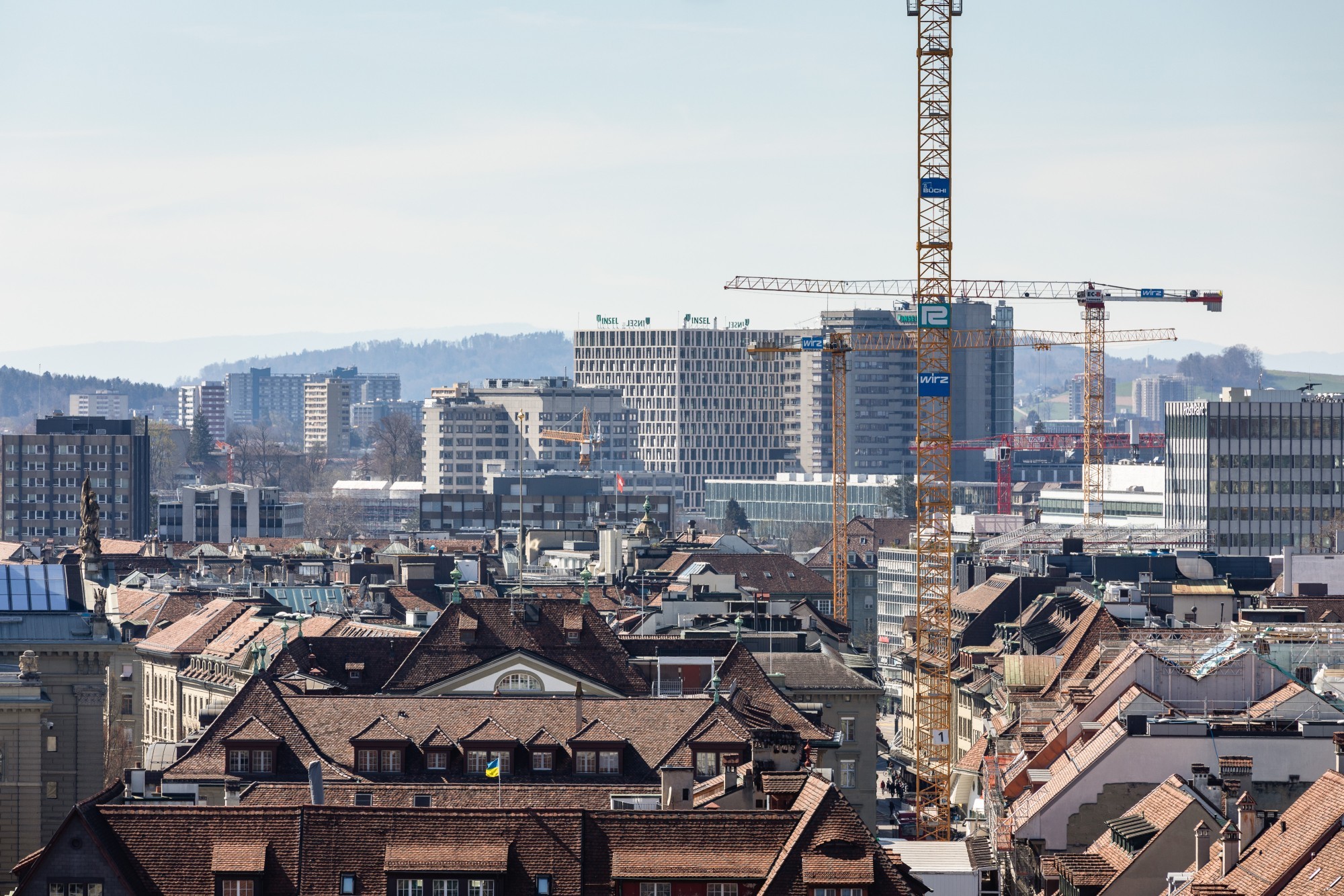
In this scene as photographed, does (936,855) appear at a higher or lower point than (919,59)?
lower

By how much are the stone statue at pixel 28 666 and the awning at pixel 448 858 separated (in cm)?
4143

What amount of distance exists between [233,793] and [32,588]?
146 feet

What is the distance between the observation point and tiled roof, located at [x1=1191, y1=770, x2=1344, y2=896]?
55688 mm

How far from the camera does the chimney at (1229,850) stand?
5938cm

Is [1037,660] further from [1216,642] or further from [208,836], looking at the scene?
[208,836]

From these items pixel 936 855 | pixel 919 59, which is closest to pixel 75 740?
pixel 936 855

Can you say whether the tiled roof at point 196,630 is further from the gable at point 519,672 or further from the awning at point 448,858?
the awning at point 448,858

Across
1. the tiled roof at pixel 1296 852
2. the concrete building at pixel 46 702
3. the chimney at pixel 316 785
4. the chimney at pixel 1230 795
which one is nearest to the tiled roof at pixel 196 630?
the concrete building at pixel 46 702

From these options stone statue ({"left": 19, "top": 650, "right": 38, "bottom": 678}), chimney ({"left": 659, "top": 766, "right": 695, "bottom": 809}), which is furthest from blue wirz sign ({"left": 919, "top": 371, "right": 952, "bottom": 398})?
chimney ({"left": 659, "top": 766, "right": 695, "bottom": 809})

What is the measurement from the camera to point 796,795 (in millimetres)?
62719

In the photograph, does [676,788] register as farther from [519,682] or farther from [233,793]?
[519,682]

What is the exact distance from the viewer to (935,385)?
16025cm

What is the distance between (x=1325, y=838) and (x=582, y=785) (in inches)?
920

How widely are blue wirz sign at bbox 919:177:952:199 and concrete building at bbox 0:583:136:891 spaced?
2403 inches
